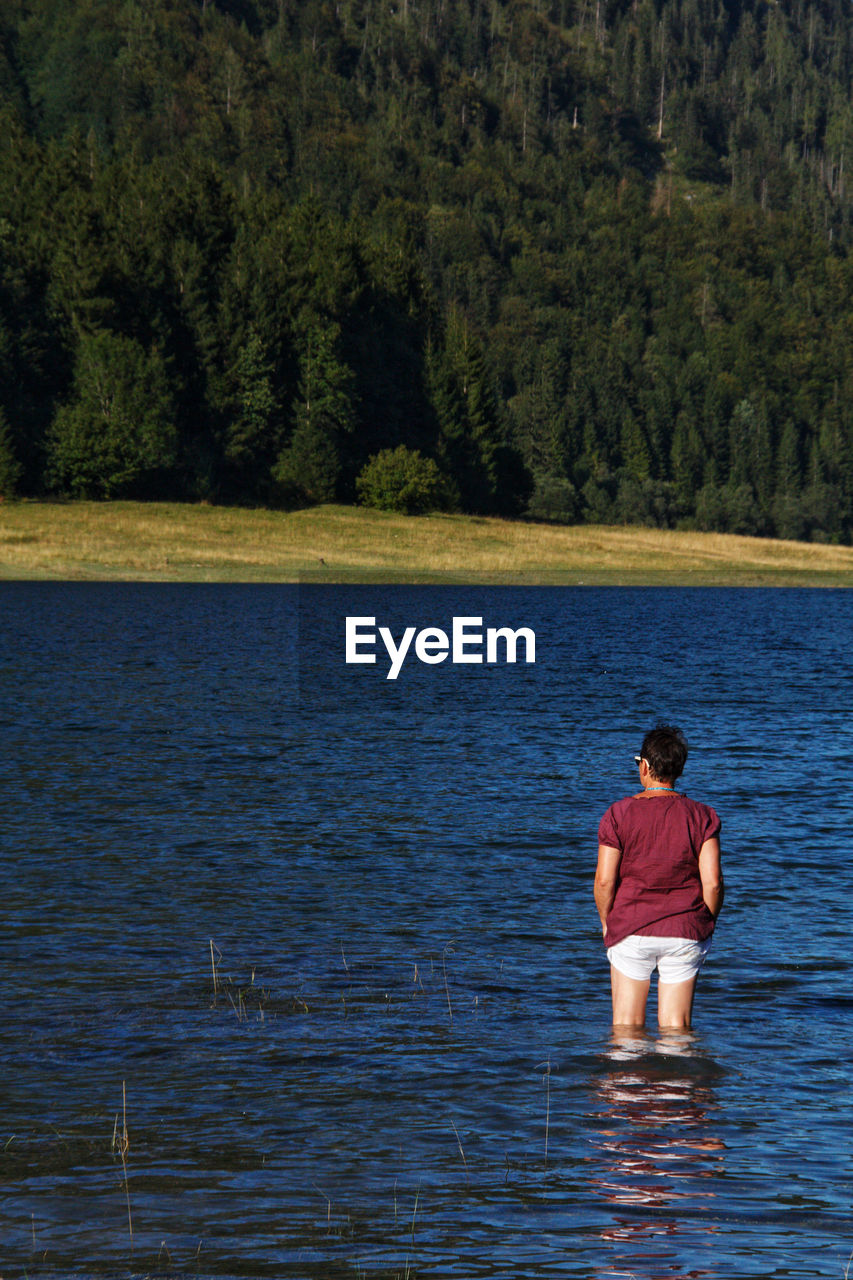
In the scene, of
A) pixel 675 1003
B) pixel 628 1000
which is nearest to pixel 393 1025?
pixel 628 1000

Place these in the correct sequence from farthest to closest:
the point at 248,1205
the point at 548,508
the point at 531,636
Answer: the point at 548,508
the point at 531,636
the point at 248,1205

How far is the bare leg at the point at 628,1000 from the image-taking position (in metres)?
11.4

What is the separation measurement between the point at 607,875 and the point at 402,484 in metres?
118

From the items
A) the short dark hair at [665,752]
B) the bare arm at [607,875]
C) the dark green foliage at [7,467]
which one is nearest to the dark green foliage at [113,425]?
the dark green foliage at [7,467]

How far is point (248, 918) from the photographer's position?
1677cm

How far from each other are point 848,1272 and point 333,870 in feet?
39.1

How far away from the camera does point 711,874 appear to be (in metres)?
10.7

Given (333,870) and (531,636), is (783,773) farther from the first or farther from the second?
(531,636)

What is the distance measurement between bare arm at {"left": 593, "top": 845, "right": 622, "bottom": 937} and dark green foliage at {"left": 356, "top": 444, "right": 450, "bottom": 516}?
4573 inches

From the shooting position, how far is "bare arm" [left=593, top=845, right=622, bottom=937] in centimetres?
1077

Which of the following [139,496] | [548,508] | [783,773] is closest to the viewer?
[783,773]

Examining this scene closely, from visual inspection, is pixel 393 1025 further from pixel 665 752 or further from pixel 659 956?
pixel 665 752

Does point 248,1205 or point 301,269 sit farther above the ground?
point 301,269

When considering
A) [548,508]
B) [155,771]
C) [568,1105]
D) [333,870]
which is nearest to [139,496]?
[548,508]
